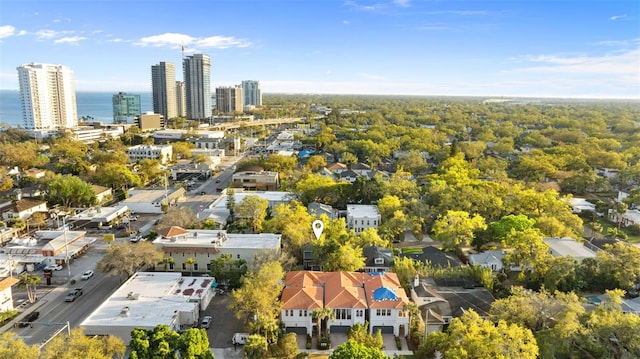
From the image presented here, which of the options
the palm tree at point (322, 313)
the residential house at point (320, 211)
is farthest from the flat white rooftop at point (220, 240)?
the palm tree at point (322, 313)

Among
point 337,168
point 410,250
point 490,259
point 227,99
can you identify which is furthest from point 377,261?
point 227,99

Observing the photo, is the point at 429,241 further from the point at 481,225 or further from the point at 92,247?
the point at 92,247

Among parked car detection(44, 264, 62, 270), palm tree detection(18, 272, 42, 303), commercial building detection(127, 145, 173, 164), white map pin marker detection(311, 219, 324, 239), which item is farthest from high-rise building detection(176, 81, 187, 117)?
palm tree detection(18, 272, 42, 303)

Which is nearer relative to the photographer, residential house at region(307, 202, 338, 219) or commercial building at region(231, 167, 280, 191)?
residential house at region(307, 202, 338, 219)

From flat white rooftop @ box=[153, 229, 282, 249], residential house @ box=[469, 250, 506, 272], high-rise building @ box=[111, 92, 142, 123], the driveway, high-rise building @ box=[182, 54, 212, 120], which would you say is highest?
high-rise building @ box=[182, 54, 212, 120]

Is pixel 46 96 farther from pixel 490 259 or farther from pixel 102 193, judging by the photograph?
pixel 490 259

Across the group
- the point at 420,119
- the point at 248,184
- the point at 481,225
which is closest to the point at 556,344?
the point at 481,225

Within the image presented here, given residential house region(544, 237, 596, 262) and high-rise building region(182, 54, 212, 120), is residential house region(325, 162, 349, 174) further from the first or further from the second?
high-rise building region(182, 54, 212, 120)
